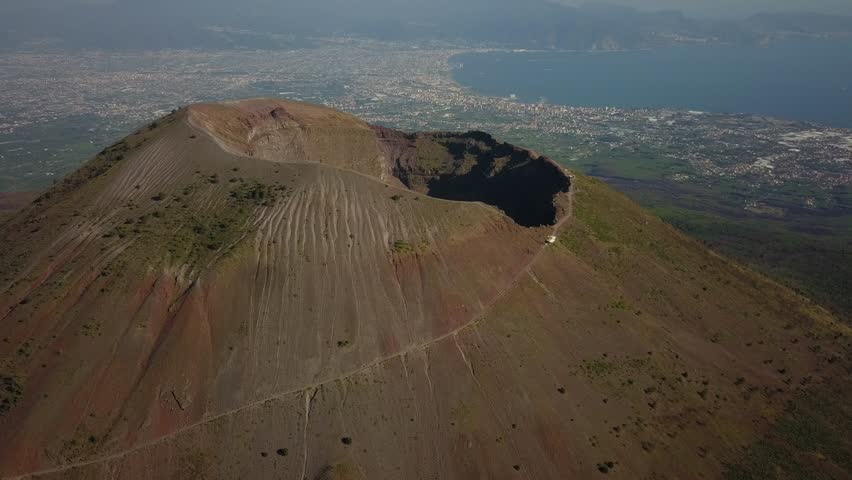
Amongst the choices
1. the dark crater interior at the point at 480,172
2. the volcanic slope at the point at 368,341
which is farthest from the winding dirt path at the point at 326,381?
the dark crater interior at the point at 480,172

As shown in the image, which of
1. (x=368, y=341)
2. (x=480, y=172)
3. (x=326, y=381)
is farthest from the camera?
(x=480, y=172)

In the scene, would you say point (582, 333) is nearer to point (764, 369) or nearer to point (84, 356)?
point (764, 369)

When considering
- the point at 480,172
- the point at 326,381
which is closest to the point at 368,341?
the point at 326,381

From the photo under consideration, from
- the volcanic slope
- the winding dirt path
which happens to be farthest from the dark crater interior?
the winding dirt path

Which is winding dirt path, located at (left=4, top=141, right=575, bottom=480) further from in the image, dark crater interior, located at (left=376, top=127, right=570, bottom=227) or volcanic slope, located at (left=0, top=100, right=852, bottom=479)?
dark crater interior, located at (left=376, top=127, right=570, bottom=227)

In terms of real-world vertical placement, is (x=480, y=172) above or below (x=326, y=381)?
above

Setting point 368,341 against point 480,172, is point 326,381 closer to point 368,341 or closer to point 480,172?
point 368,341

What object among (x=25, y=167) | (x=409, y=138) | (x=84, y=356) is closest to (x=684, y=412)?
(x=84, y=356)

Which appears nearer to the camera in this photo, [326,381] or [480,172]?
[326,381]

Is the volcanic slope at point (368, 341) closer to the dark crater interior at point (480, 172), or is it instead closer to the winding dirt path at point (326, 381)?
the winding dirt path at point (326, 381)
